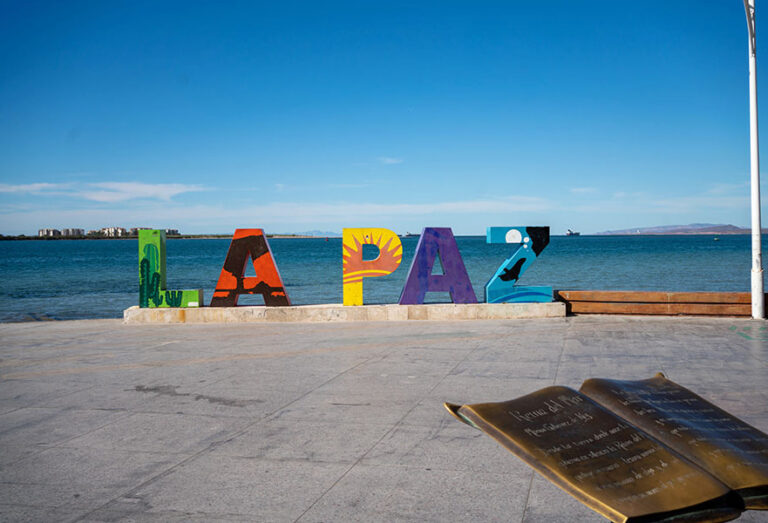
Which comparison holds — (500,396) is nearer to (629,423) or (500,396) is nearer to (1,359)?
(629,423)

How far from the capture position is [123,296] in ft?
113

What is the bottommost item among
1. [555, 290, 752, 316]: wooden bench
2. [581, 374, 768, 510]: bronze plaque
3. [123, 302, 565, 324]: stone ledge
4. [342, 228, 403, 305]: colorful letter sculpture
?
[123, 302, 565, 324]: stone ledge

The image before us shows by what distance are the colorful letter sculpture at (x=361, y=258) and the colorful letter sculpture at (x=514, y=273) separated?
239 cm

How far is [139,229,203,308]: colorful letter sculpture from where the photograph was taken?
50.5 ft

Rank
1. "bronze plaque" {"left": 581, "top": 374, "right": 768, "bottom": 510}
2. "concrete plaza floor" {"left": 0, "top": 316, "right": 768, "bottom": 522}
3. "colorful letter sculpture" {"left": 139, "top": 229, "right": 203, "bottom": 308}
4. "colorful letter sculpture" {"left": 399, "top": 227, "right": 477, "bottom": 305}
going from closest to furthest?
"bronze plaque" {"left": 581, "top": 374, "right": 768, "bottom": 510}, "concrete plaza floor" {"left": 0, "top": 316, "right": 768, "bottom": 522}, "colorful letter sculpture" {"left": 399, "top": 227, "right": 477, "bottom": 305}, "colorful letter sculpture" {"left": 139, "top": 229, "right": 203, "bottom": 308}

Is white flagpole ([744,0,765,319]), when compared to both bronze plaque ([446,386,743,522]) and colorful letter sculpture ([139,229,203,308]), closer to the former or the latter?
bronze plaque ([446,386,743,522])

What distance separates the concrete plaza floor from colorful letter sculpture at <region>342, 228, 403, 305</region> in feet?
7.23

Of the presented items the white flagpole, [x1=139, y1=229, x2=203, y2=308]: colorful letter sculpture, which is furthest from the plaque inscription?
[x1=139, y1=229, x2=203, y2=308]: colorful letter sculpture

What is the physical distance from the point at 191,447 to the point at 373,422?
1828 mm

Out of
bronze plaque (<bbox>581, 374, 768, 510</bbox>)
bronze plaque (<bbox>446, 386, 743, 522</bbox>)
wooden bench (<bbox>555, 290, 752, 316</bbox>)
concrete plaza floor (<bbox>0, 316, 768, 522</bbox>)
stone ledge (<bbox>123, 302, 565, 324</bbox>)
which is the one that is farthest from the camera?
stone ledge (<bbox>123, 302, 565, 324</bbox>)

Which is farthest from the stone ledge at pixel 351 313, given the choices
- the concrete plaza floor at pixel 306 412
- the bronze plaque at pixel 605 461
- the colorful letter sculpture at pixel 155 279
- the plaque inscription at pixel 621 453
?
the bronze plaque at pixel 605 461

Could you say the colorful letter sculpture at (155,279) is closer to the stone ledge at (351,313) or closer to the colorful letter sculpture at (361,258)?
the stone ledge at (351,313)

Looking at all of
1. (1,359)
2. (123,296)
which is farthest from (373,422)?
(123,296)

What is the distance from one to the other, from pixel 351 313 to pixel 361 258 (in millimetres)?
1385
